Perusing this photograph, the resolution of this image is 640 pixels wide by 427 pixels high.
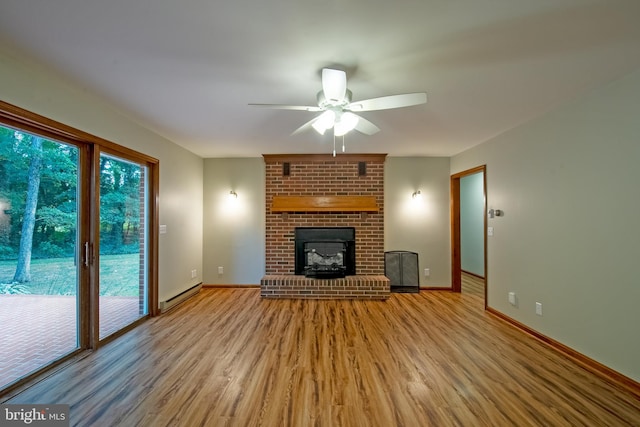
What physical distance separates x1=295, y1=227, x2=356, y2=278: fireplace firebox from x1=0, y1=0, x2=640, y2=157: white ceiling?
229cm

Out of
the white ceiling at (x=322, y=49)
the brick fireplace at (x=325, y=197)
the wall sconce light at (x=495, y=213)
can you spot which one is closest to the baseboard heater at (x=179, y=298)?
the brick fireplace at (x=325, y=197)

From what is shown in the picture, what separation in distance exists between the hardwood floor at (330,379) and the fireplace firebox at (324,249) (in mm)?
1279

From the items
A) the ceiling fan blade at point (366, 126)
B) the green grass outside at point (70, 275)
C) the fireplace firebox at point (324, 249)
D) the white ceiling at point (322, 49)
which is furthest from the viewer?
the fireplace firebox at point (324, 249)

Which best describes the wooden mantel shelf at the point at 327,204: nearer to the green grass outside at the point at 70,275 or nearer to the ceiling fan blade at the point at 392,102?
the green grass outside at the point at 70,275

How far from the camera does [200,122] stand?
2941 mm

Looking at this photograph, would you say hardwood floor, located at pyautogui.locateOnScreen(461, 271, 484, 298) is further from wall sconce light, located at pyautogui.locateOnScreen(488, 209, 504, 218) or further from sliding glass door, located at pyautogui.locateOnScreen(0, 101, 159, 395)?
sliding glass door, located at pyautogui.locateOnScreen(0, 101, 159, 395)

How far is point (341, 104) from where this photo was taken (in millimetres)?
1993

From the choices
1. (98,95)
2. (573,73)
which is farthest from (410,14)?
(98,95)

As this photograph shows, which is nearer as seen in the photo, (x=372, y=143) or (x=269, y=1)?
(x=269, y=1)

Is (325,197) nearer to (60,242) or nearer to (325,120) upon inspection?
(325,120)

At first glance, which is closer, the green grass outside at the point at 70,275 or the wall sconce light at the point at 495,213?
the green grass outside at the point at 70,275

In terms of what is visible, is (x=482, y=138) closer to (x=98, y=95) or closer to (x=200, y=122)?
(x=200, y=122)

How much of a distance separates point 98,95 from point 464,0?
289cm

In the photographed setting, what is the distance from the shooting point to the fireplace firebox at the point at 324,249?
442 cm
